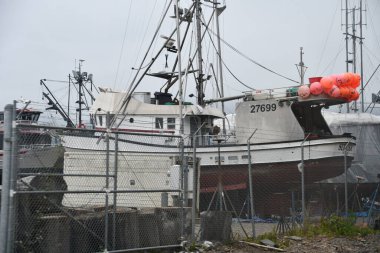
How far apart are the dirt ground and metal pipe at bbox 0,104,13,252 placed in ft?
14.1

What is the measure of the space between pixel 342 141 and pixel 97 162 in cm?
1194

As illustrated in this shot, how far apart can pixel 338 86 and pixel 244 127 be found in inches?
188

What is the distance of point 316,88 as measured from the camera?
756 inches

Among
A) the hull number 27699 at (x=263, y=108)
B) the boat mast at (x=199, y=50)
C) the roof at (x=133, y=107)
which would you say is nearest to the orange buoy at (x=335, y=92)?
the hull number 27699 at (x=263, y=108)

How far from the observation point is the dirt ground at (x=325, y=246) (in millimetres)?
10789

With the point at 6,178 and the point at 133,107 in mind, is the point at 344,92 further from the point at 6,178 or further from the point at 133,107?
the point at 6,178

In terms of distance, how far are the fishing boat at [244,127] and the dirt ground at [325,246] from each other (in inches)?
219

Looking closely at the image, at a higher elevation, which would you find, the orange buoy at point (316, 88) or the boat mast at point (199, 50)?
the boat mast at point (199, 50)

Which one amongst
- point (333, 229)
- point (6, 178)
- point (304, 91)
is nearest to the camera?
point (6, 178)

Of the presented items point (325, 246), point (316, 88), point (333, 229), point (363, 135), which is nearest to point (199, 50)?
point (316, 88)

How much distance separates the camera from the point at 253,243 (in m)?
11.1

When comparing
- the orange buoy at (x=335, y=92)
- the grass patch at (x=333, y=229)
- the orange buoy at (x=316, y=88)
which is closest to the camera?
the grass patch at (x=333, y=229)

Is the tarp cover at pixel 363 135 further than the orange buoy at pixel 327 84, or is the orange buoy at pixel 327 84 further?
the tarp cover at pixel 363 135

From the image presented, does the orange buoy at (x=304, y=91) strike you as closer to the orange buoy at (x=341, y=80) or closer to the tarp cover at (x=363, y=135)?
the orange buoy at (x=341, y=80)
